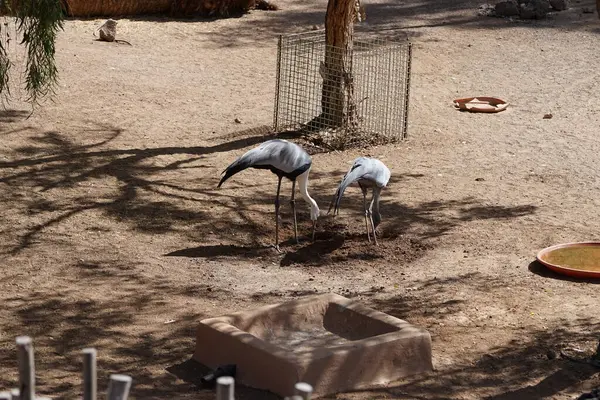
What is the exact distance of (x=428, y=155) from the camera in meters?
10.6

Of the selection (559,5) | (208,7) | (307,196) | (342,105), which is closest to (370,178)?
(307,196)

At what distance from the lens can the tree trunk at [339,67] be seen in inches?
432

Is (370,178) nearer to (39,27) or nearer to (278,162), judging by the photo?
(278,162)

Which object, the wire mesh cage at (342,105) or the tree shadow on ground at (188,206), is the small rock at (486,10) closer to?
the wire mesh cage at (342,105)

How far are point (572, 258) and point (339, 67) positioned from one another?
397 centimetres


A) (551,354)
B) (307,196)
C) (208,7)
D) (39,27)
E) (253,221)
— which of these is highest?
(39,27)

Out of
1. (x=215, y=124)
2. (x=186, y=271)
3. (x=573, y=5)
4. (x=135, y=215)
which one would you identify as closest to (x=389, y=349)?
(x=186, y=271)

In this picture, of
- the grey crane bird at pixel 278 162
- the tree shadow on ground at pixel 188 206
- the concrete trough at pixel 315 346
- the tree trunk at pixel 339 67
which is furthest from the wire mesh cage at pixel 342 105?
Answer: the concrete trough at pixel 315 346

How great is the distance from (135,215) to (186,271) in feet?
3.97

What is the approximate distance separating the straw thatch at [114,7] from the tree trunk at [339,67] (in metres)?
5.37

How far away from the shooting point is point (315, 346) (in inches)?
241

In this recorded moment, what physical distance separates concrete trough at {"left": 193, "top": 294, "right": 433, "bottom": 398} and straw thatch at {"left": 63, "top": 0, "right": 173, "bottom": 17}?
9.85 meters

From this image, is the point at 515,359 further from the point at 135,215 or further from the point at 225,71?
the point at 225,71

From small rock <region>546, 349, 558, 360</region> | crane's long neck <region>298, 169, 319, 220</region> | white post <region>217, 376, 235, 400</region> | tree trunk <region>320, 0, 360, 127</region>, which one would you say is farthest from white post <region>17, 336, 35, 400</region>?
tree trunk <region>320, 0, 360, 127</region>
